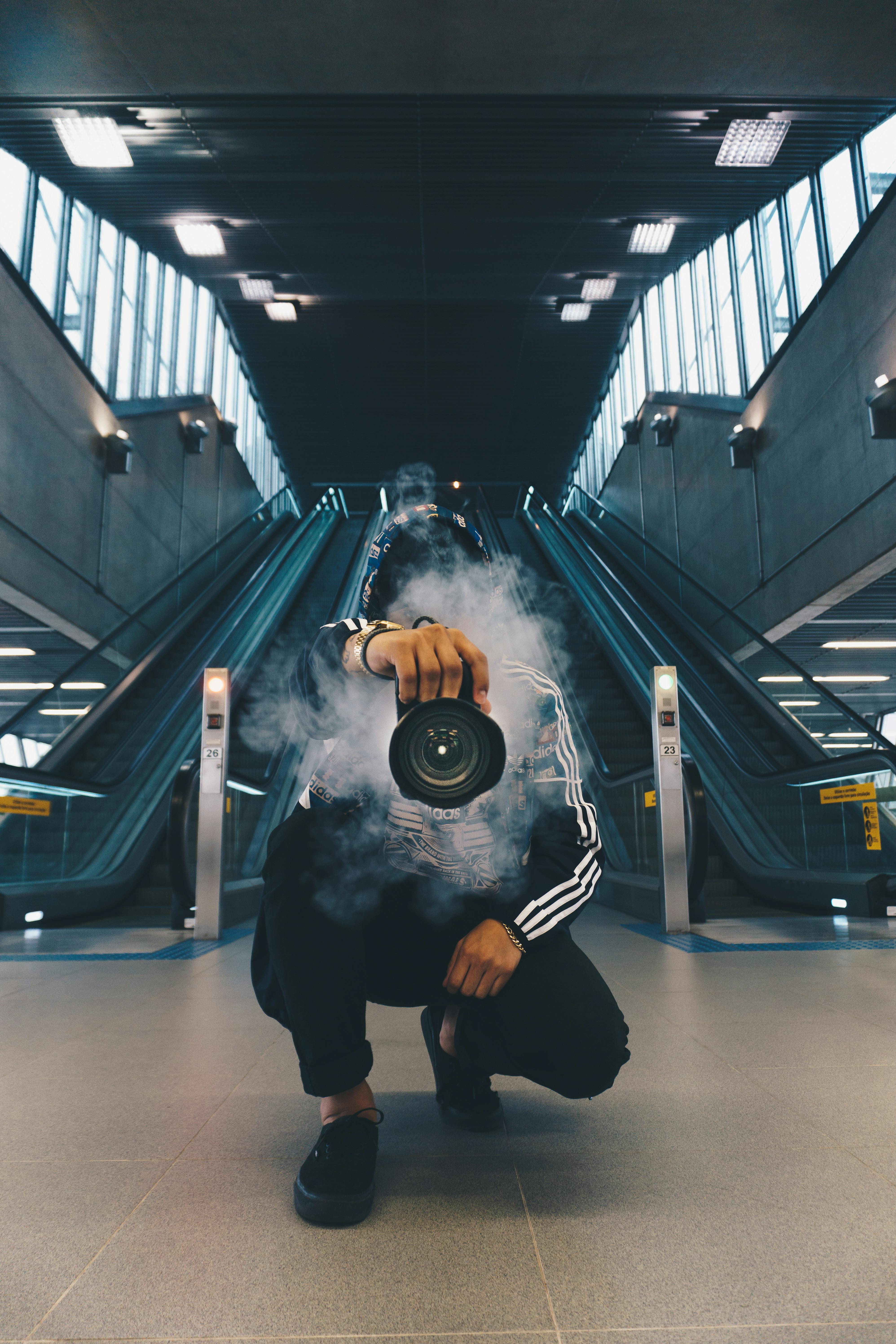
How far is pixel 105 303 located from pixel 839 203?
8445 millimetres

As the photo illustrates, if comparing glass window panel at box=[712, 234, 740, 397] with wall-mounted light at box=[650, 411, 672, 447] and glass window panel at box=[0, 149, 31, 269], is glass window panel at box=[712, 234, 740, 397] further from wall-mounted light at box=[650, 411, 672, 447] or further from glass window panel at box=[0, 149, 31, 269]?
glass window panel at box=[0, 149, 31, 269]

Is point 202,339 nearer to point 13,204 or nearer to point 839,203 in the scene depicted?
point 13,204

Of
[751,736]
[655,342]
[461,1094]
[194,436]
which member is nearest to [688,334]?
[655,342]

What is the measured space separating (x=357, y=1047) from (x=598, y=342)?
1611cm

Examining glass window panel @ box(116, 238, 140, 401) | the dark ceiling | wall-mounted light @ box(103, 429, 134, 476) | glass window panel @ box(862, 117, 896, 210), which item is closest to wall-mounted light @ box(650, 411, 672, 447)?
the dark ceiling

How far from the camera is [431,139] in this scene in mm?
8609

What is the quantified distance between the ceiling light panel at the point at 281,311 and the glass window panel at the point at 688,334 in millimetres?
6073

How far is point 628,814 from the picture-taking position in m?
6.41

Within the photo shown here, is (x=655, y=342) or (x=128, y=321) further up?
(x=655, y=342)

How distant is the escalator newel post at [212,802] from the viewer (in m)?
4.79

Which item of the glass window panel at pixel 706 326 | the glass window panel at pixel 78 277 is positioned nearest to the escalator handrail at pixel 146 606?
the glass window panel at pixel 78 277

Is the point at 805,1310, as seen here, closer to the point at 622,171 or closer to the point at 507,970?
the point at 507,970

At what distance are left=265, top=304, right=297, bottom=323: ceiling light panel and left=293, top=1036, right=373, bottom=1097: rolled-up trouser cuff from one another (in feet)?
44.3

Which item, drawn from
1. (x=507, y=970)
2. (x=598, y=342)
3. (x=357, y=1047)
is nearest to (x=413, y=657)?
(x=507, y=970)
